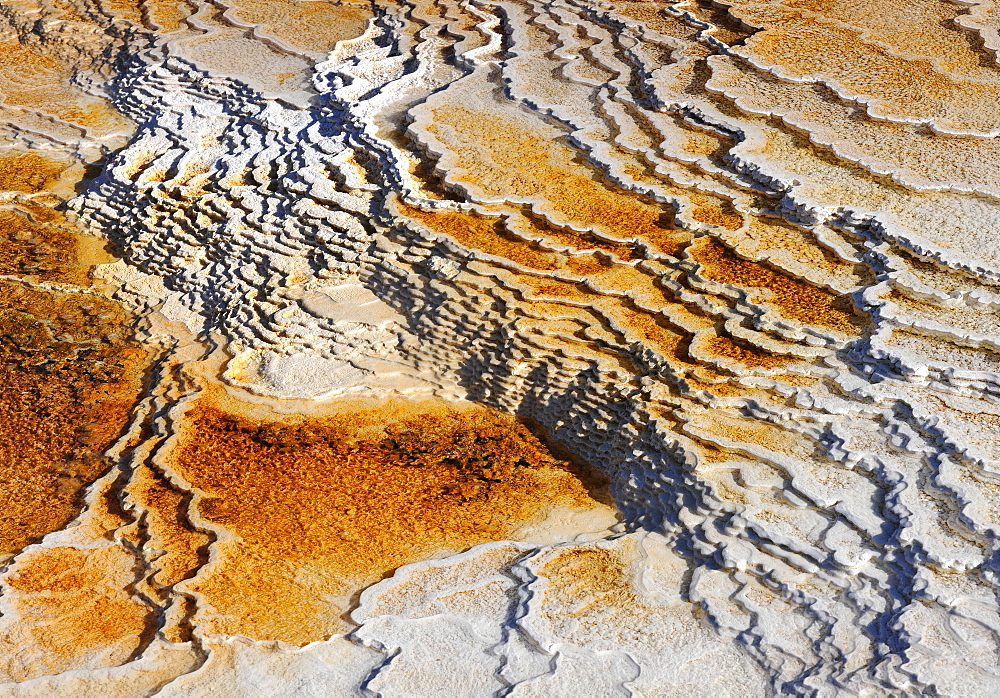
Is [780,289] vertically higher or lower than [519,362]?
higher

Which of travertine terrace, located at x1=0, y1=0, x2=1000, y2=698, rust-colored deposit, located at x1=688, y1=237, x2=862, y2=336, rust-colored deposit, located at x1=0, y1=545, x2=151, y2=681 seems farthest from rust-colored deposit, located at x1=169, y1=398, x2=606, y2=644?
rust-colored deposit, located at x1=688, y1=237, x2=862, y2=336

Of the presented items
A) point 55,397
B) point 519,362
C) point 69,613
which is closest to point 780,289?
point 519,362

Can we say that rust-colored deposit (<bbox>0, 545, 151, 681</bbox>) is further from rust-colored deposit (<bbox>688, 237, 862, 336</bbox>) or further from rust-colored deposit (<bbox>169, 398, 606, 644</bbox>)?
rust-colored deposit (<bbox>688, 237, 862, 336</bbox>)

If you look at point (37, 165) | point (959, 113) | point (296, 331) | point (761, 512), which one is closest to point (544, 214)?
point (296, 331)

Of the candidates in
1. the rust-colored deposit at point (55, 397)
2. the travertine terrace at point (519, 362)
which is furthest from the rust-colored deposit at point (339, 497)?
the rust-colored deposit at point (55, 397)

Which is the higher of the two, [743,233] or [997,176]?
[997,176]

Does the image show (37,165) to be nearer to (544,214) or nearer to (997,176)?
(544,214)

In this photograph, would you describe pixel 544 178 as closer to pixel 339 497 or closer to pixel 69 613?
pixel 339 497
